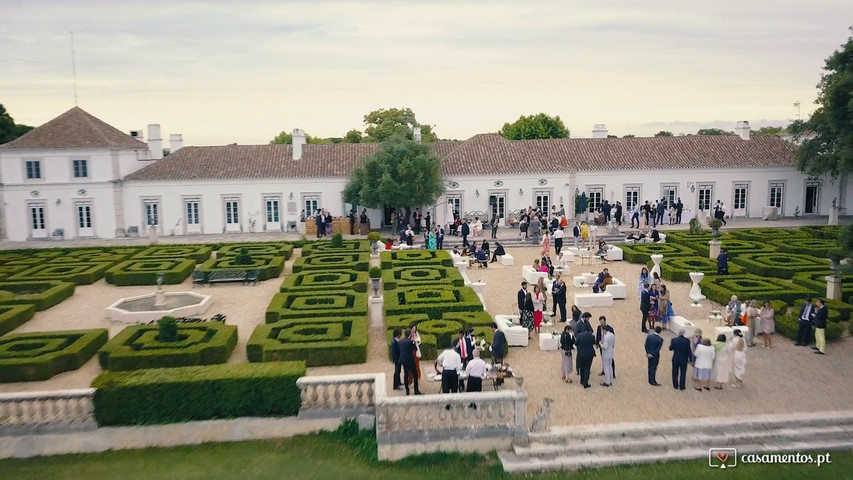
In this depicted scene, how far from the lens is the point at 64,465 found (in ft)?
38.4

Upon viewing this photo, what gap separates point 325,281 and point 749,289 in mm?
13016

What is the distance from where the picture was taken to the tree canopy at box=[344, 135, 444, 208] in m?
34.6

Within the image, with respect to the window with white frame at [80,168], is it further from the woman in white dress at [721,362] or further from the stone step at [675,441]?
the woman in white dress at [721,362]

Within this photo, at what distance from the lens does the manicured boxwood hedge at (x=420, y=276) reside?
22281 mm

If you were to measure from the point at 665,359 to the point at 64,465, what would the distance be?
39.3ft

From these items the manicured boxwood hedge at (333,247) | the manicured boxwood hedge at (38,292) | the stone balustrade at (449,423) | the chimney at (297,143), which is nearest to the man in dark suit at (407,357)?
the stone balustrade at (449,423)

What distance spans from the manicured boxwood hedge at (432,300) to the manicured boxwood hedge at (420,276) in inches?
34.2

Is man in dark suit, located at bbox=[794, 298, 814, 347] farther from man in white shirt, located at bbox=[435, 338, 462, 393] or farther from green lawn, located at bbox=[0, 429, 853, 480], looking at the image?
man in white shirt, located at bbox=[435, 338, 462, 393]

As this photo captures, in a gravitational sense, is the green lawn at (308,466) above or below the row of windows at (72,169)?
below

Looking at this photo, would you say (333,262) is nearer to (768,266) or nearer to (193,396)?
(193,396)

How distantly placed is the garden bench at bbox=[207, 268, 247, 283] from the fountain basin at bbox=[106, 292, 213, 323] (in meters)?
2.36

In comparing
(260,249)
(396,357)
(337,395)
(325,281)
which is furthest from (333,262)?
(337,395)

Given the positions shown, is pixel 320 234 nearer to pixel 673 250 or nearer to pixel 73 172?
pixel 73 172

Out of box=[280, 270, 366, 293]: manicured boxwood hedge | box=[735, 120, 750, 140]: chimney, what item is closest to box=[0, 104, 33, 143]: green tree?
box=[280, 270, 366, 293]: manicured boxwood hedge
